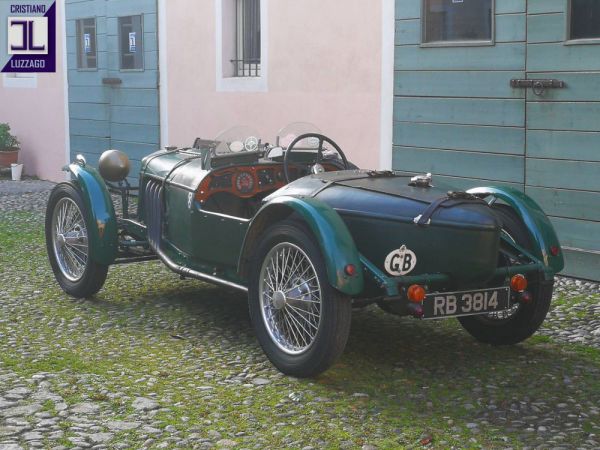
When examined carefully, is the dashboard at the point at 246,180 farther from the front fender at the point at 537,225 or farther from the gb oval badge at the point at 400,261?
the gb oval badge at the point at 400,261

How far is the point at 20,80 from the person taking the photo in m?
17.2


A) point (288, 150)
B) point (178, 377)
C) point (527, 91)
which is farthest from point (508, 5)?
point (178, 377)

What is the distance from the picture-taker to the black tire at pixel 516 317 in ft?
18.1

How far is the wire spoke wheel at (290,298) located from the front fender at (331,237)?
16 cm

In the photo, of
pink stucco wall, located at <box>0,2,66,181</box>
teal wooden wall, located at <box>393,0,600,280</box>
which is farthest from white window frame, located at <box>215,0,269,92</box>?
pink stucco wall, located at <box>0,2,66,181</box>

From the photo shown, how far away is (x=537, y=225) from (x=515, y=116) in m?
2.94

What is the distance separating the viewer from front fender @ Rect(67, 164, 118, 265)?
689cm

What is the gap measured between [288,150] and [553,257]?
168 centimetres

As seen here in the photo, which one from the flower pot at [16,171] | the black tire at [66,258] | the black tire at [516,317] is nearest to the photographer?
the black tire at [516,317]

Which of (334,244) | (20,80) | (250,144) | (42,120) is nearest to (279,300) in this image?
(334,244)

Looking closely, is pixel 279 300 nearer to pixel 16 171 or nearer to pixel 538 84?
pixel 538 84

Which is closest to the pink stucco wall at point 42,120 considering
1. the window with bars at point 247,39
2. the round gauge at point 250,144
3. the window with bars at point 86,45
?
the window with bars at point 86,45

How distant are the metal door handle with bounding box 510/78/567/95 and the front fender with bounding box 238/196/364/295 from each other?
344 cm

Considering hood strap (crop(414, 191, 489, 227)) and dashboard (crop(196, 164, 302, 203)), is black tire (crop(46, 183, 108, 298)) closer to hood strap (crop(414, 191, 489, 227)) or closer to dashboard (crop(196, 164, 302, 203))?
dashboard (crop(196, 164, 302, 203))
